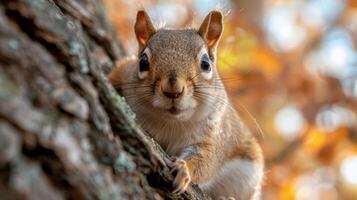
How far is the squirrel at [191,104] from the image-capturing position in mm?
3188

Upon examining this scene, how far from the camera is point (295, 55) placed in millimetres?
6855

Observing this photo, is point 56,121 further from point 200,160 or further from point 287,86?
point 287,86

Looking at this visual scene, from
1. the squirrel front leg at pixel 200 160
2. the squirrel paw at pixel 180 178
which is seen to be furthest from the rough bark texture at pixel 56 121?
the squirrel front leg at pixel 200 160

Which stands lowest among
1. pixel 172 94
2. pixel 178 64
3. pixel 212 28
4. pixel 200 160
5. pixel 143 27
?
A: pixel 200 160

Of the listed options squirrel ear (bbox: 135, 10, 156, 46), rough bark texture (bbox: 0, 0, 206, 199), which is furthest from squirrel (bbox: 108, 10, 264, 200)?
rough bark texture (bbox: 0, 0, 206, 199)

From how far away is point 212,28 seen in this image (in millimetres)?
3893

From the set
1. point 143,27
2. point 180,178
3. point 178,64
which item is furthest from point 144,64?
point 180,178

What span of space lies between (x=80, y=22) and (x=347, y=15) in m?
5.22

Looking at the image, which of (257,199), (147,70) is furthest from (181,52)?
(257,199)

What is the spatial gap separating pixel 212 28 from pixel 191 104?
85 cm

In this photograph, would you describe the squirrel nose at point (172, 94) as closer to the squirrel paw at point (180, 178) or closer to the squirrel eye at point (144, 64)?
the squirrel eye at point (144, 64)

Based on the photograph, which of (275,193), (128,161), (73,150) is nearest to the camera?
(73,150)

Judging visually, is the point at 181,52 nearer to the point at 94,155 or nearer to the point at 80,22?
the point at 80,22

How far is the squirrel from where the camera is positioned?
3188 mm
